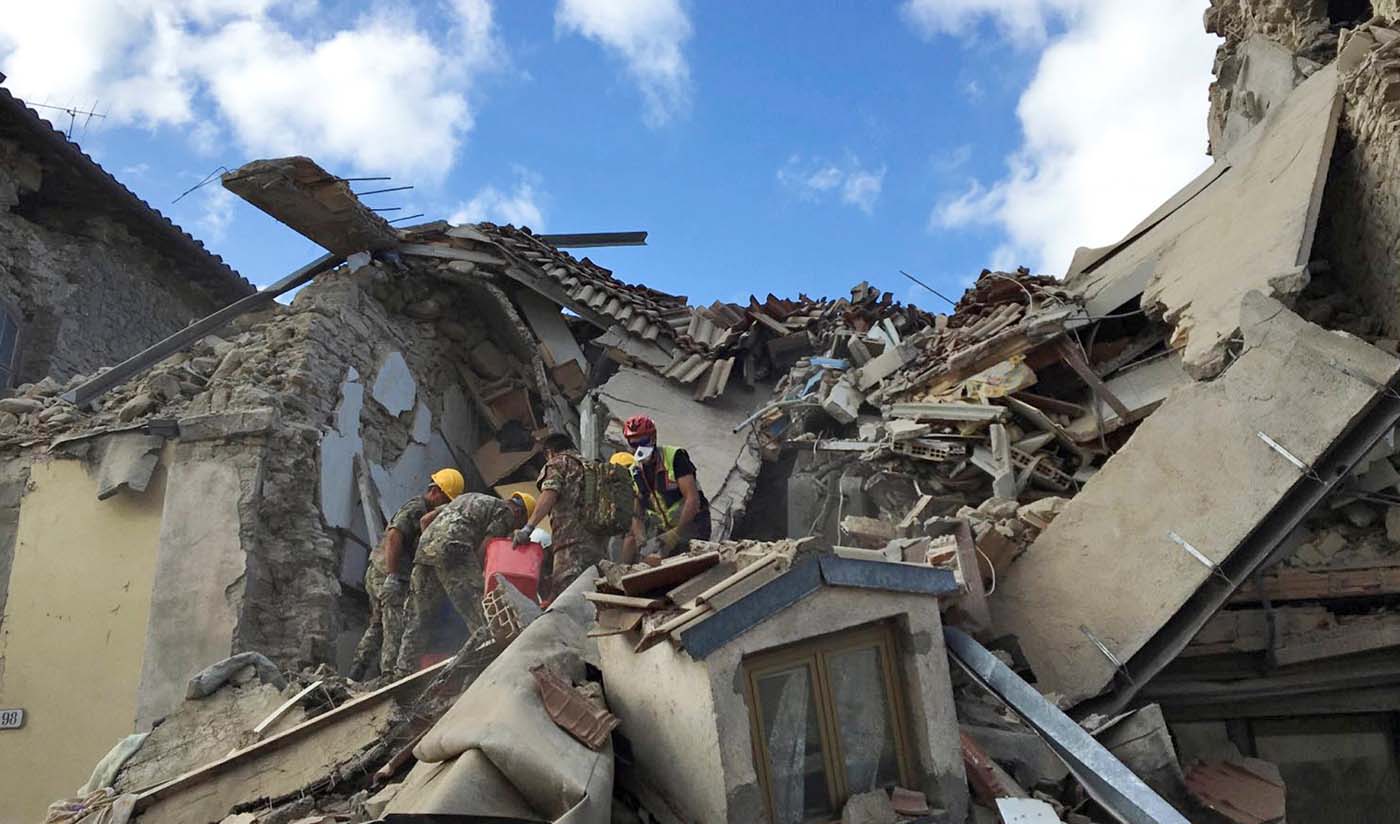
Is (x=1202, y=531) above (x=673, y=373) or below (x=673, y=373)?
below

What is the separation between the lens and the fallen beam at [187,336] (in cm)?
830

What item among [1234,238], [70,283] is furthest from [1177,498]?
[70,283]

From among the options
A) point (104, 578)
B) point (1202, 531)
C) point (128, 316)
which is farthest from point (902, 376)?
point (128, 316)

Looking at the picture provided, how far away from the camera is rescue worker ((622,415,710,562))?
668 cm

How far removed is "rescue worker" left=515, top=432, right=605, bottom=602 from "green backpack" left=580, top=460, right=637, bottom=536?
0.04m

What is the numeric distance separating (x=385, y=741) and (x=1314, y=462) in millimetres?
4723

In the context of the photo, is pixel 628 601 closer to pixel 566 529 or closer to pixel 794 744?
pixel 794 744

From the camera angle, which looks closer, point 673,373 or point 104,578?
point 104,578

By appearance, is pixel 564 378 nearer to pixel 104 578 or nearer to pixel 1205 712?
pixel 104 578

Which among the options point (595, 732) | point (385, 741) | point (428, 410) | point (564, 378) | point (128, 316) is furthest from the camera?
point (128, 316)

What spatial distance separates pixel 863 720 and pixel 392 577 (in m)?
4.00

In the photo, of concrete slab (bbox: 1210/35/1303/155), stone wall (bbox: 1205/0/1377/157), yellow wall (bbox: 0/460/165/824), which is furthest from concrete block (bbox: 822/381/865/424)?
yellow wall (bbox: 0/460/165/824)

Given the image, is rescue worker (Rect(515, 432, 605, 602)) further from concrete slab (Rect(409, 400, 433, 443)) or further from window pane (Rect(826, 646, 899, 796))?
concrete slab (Rect(409, 400, 433, 443))

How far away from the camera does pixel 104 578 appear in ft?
23.3
